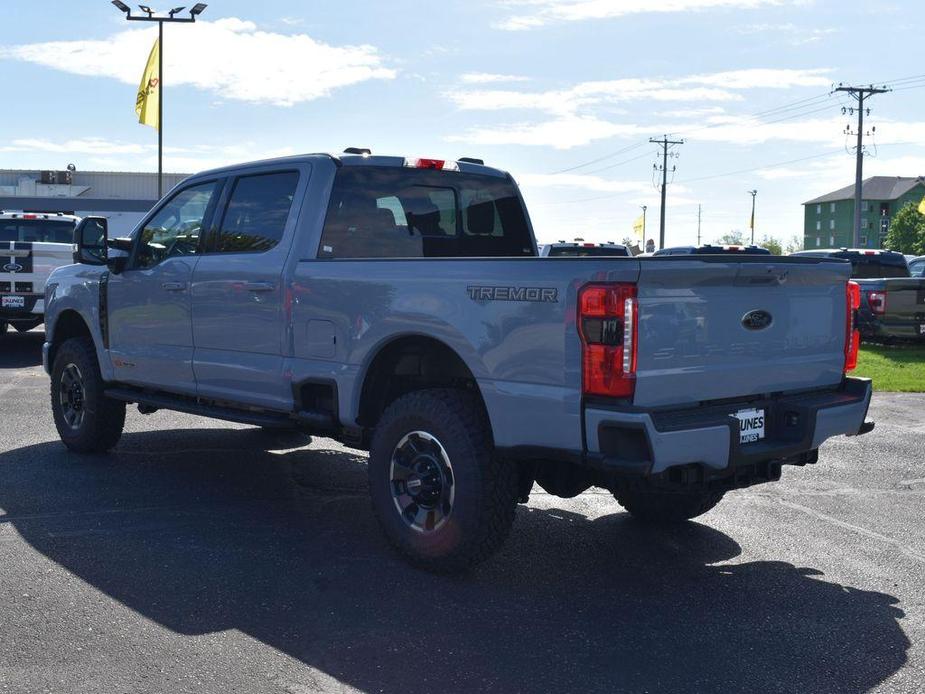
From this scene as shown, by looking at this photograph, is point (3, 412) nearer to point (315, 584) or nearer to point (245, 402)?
point (245, 402)

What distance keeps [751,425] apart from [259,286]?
2.92 meters

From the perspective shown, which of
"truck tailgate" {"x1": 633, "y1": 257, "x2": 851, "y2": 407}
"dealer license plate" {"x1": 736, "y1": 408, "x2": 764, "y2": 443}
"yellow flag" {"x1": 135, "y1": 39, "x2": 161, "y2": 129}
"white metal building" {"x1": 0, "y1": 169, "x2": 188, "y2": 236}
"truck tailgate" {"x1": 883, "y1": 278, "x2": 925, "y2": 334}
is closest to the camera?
"truck tailgate" {"x1": 633, "y1": 257, "x2": 851, "y2": 407}

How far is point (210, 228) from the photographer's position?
6.85m

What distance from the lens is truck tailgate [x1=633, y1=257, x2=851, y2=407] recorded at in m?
4.41

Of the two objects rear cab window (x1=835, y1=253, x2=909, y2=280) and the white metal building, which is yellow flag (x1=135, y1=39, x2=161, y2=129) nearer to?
rear cab window (x1=835, y1=253, x2=909, y2=280)

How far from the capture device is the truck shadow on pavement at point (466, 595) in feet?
13.1

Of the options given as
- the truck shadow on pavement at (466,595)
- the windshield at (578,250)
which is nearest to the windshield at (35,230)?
the windshield at (578,250)

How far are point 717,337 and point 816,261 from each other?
37.7 inches

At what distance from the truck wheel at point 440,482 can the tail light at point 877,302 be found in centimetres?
1313

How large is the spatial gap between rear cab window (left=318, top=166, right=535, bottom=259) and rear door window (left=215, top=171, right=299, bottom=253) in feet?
1.19

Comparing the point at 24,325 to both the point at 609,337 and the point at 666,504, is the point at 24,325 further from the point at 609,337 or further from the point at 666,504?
the point at 609,337

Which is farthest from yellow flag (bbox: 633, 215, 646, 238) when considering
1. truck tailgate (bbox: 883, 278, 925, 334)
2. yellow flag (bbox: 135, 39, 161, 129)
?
truck tailgate (bbox: 883, 278, 925, 334)

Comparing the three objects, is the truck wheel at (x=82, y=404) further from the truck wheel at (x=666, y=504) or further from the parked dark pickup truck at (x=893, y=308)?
the parked dark pickup truck at (x=893, y=308)

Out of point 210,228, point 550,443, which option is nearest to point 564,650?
point 550,443
